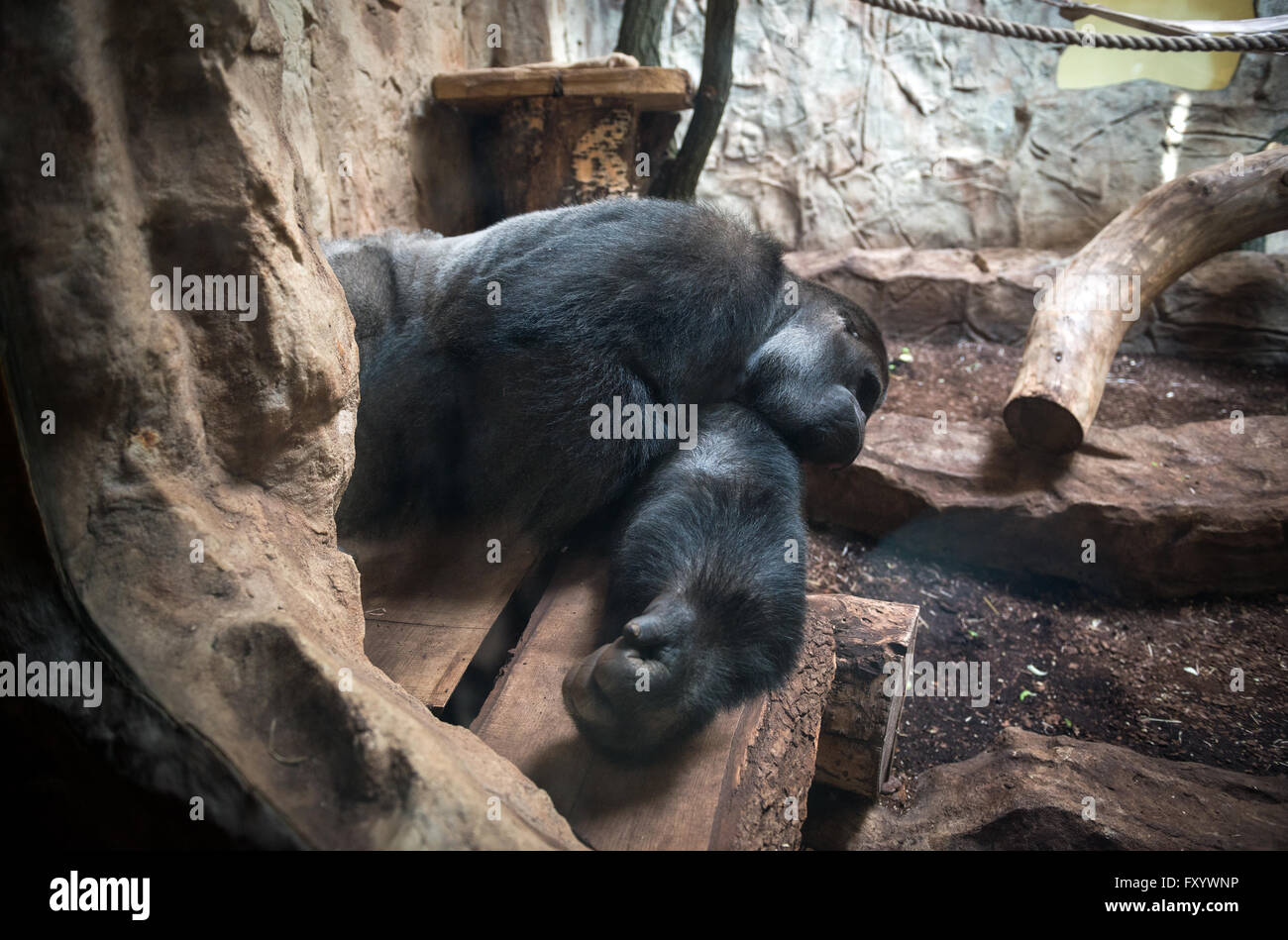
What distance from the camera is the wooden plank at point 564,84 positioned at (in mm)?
3910

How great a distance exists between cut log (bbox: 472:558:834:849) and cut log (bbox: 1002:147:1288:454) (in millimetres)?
2056

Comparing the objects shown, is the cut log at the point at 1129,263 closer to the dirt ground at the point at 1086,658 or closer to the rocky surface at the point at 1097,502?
the rocky surface at the point at 1097,502

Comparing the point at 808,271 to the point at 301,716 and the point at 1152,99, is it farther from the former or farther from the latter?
the point at 301,716

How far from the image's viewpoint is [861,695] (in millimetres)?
2414

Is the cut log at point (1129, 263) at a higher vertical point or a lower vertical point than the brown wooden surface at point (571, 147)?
lower

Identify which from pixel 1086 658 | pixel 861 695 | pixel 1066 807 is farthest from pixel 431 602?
pixel 1086 658

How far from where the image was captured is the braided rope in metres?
3.35

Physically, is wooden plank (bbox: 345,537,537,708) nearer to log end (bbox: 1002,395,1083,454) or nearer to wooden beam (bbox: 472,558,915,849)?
wooden beam (bbox: 472,558,915,849)

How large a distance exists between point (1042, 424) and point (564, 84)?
9.26 feet

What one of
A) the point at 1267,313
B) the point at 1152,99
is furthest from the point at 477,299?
the point at 1152,99

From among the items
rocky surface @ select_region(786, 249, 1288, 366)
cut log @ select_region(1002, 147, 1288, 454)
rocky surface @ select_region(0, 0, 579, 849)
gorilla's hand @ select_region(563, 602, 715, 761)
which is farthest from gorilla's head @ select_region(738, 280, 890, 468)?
rocky surface @ select_region(786, 249, 1288, 366)

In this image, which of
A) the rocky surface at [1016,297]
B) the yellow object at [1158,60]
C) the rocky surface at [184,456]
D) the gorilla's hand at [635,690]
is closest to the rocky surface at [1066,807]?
the gorilla's hand at [635,690]

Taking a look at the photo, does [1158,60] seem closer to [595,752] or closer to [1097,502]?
[1097,502]

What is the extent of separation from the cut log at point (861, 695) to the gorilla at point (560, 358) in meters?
0.57
